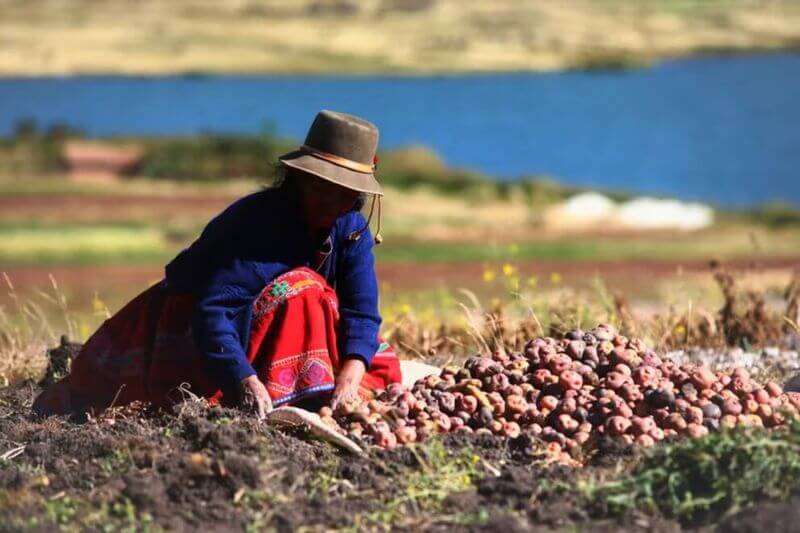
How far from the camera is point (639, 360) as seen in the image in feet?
16.4

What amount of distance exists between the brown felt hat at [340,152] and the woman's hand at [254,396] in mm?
731

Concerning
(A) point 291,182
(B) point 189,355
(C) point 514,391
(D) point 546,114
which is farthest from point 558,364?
(D) point 546,114

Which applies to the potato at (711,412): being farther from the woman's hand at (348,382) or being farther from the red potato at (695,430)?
the woman's hand at (348,382)

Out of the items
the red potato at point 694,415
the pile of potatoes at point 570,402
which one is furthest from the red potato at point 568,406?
the red potato at point 694,415

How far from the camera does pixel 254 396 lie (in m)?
4.79

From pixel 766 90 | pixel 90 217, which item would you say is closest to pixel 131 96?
pixel 766 90

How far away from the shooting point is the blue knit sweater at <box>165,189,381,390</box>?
16.0ft

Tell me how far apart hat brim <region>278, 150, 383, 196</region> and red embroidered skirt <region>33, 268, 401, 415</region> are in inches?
17.2

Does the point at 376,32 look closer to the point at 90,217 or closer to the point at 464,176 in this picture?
the point at 464,176

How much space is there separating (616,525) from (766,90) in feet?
152

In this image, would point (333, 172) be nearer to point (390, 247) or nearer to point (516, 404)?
point (516, 404)

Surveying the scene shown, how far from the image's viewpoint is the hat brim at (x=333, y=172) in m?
4.75

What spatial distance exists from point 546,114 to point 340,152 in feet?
132

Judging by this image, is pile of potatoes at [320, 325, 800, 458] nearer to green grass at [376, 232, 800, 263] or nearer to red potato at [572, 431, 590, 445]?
red potato at [572, 431, 590, 445]
